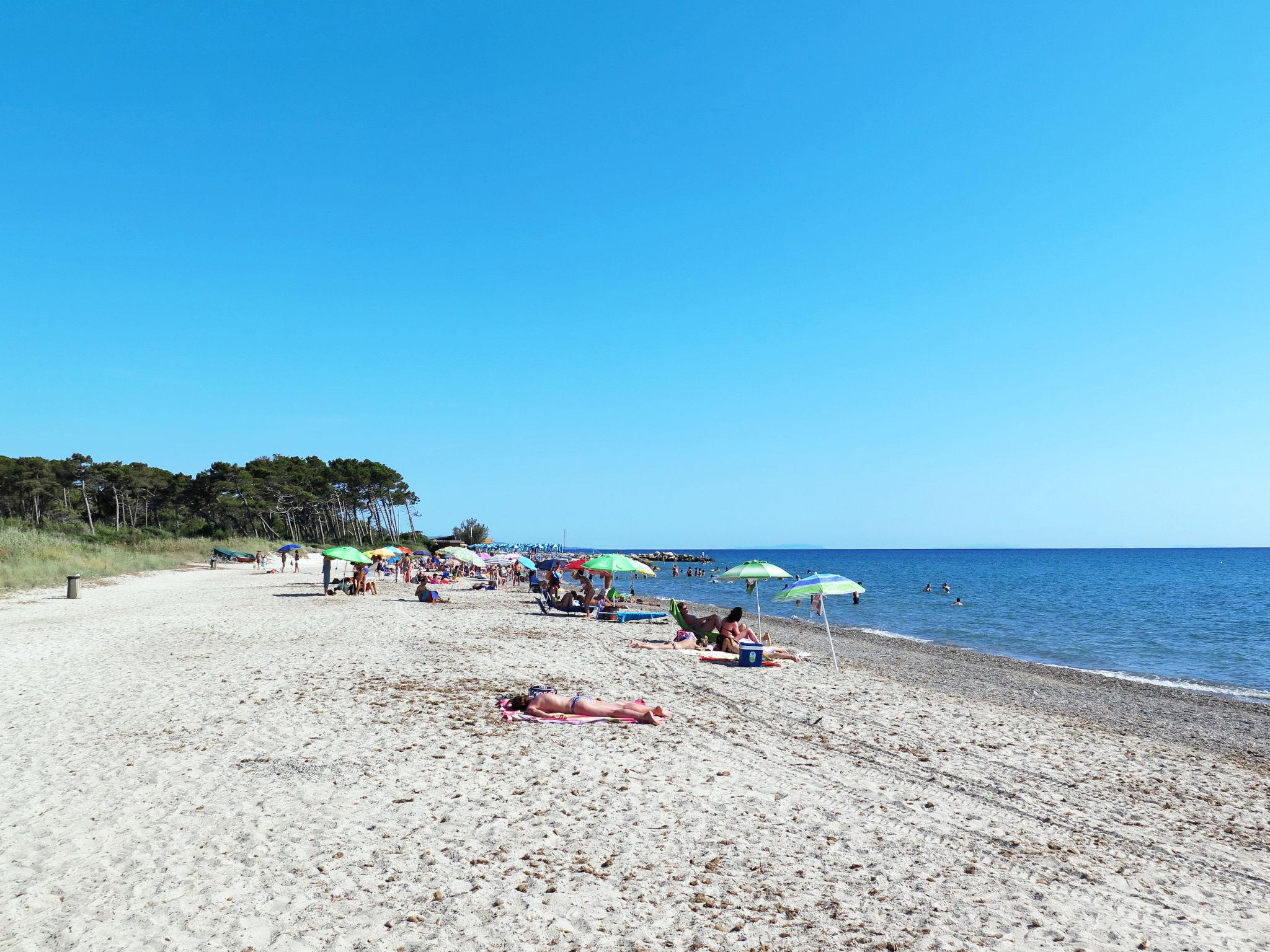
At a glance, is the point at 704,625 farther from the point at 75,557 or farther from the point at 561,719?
the point at 75,557

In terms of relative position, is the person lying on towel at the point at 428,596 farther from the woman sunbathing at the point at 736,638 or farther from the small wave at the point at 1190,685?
the small wave at the point at 1190,685

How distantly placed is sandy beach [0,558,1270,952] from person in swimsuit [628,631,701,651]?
314 cm

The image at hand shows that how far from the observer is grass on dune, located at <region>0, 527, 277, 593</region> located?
87.9 ft

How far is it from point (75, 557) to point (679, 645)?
31.9 metres

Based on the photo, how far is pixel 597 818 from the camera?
5902mm

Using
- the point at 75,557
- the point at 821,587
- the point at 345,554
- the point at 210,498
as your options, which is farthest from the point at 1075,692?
the point at 210,498

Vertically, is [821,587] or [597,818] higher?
[821,587]

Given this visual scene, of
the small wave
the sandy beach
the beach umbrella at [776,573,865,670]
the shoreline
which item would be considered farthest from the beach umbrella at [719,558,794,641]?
the small wave

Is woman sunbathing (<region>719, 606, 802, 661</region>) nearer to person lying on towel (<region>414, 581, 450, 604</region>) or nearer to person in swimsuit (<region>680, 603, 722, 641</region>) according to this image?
person in swimsuit (<region>680, 603, 722, 641</region>)

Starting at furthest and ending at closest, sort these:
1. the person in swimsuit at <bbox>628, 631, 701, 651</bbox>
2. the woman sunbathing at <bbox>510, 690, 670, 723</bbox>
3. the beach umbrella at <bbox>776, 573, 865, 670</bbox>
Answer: the person in swimsuit at <bbox>628, 631, 701, 651</bbox>
the beach umbrella at <bbox>776, 573, 865, 670</bbox>
the woman sunbathing at <bbox>510, 690, 670, 723</bbox>

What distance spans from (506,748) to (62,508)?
72412 mm

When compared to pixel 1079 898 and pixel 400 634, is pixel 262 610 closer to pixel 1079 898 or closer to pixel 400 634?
pixel 400 634

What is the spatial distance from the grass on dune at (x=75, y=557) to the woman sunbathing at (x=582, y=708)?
2427cm

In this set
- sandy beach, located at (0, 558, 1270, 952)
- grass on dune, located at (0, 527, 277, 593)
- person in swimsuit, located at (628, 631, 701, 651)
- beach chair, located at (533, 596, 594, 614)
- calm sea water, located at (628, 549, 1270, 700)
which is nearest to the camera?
sandy beach, located at (0, 558, 1270, 952)
